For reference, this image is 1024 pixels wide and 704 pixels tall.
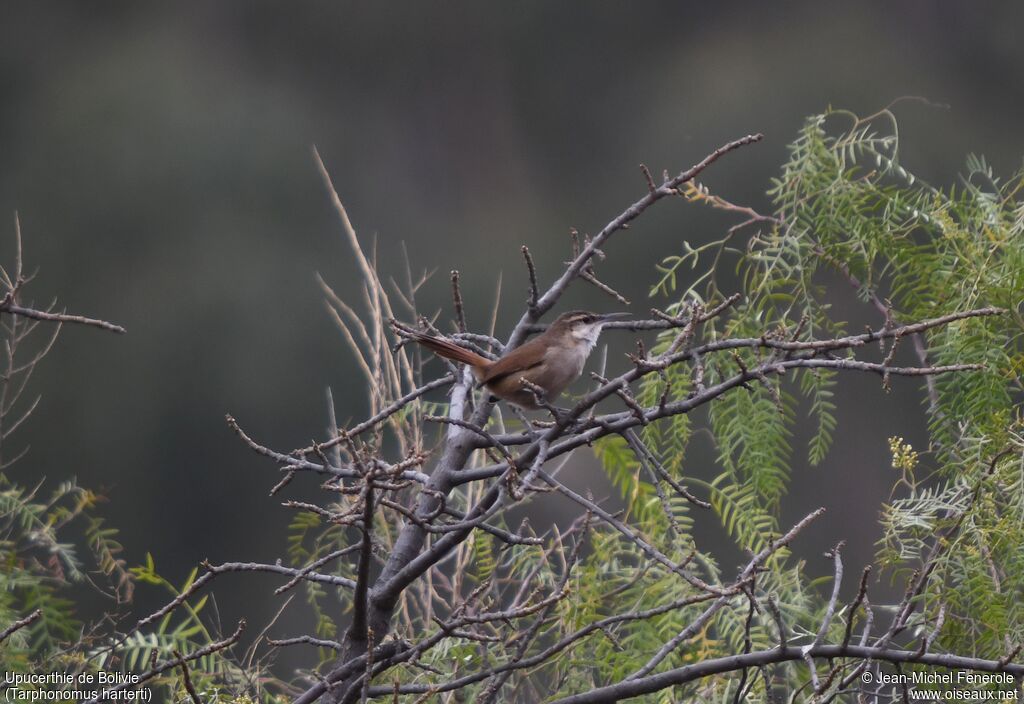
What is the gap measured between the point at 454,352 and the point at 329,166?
18143mm

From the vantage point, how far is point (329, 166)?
21.4 metres

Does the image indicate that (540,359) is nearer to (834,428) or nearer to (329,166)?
(834,428)

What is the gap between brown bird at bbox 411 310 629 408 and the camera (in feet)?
12.7

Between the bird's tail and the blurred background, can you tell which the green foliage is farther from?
the blurred background

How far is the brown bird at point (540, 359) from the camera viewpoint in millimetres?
3883

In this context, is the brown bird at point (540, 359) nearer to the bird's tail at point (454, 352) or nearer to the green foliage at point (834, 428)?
the bird's tail at point (454, 352)

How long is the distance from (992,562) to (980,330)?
2.15ft

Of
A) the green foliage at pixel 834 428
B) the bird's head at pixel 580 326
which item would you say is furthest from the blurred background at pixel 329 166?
the green foliage at pixel 834 428

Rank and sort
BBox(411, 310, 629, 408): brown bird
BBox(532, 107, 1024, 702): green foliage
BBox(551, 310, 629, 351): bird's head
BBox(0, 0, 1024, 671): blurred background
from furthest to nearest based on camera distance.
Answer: BBox(0, 0, 1024, 671): blurred background, BBox(551, 310, 629, 351): bird's head, BBox(411, 310, 629, 408): brown bird, BBox(532, 107, 1024, 702): green foliage

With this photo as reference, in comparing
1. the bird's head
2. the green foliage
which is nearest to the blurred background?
the bird's head

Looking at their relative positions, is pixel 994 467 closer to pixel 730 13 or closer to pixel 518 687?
pixel 518 687

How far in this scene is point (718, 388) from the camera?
2.57 metres

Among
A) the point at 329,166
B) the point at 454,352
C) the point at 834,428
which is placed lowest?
the point at 329,166

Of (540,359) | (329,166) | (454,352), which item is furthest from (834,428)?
(329,166)
